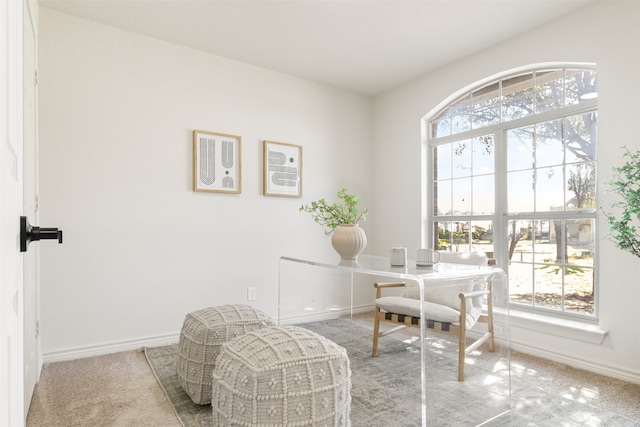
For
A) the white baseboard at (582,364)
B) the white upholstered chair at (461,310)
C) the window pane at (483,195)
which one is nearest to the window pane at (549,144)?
the window pane at (483,195)

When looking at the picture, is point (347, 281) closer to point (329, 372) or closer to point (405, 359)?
point (405, 359)

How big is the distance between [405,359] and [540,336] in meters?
1.10

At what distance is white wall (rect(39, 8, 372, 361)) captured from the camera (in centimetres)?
282

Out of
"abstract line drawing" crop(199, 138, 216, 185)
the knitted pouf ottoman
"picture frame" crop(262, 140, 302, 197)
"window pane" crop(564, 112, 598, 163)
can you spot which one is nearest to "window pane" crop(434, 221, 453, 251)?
"window pane" crop(564, 112, 598, 163)

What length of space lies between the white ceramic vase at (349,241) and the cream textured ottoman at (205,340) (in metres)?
0.69

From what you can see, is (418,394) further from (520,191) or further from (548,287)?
(520,191)

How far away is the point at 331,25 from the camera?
299 centimetres

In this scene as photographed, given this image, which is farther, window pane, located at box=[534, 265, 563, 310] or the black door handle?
window pane, located at box=[534, 265, 563, 310]

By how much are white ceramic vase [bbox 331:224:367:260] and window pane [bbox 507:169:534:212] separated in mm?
1523

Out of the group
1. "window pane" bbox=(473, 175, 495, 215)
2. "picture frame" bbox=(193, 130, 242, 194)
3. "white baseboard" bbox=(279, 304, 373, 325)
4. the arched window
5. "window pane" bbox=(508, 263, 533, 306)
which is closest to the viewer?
the arched window

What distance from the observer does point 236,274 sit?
11.6 feet

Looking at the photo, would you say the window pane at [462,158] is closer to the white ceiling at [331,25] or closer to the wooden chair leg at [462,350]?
the white ceiling at [331,25]

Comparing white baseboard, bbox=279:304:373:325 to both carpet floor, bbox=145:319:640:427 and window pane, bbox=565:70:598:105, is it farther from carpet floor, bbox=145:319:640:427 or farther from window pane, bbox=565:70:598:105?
window pane, bbox=565:70:598:105

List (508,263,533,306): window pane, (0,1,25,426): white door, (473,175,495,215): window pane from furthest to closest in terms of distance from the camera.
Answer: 1. (473,175,495,215): window pane
2. (508,263,533,306): window pane
3. (0,1,25,426): white door
